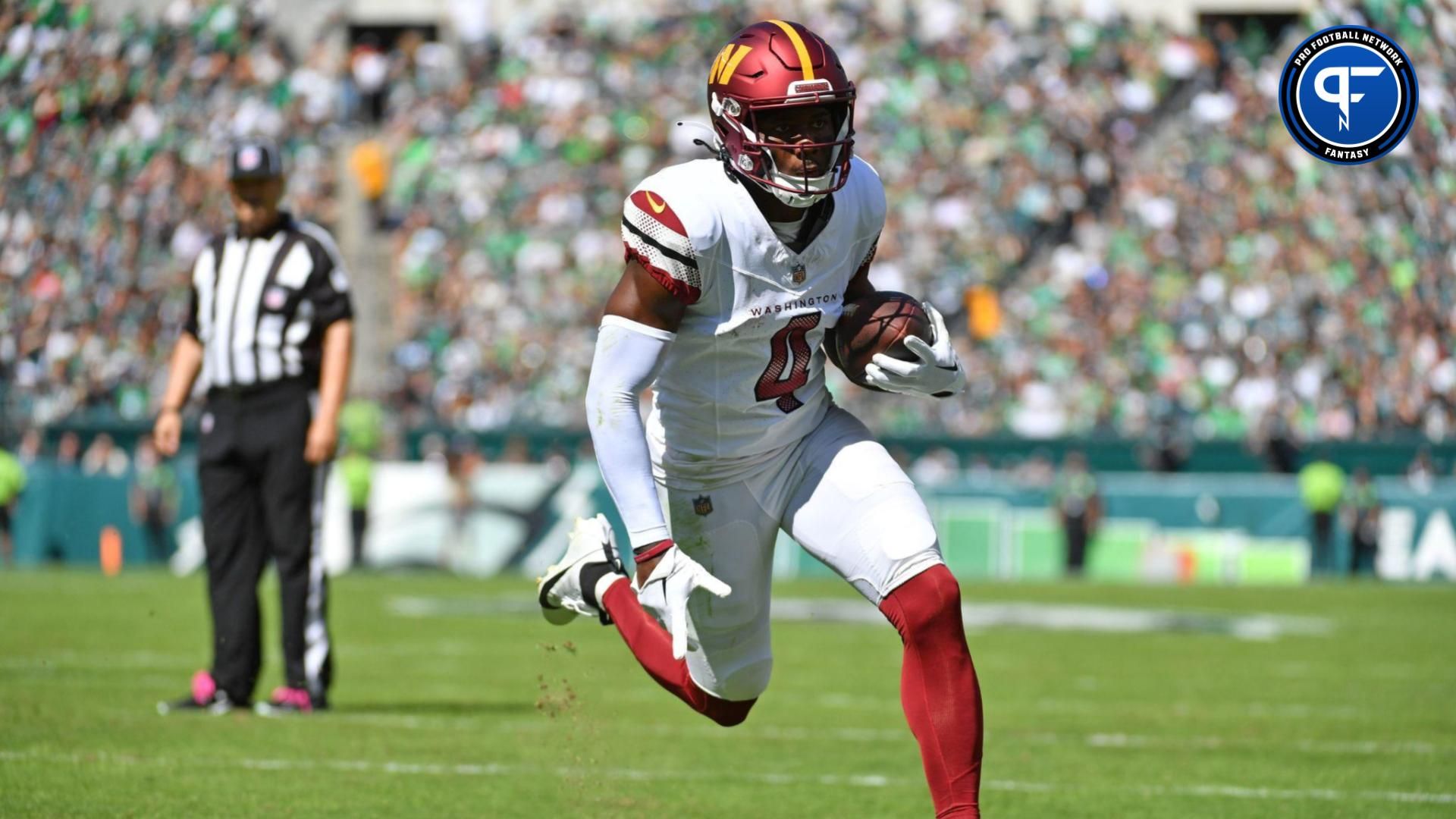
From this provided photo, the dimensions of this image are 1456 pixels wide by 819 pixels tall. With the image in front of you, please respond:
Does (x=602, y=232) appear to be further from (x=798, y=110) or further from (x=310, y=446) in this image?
(x=798, y=110)

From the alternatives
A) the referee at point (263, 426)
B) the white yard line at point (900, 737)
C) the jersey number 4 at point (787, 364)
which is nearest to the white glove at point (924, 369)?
the jersey number 4 at point (787, 364)

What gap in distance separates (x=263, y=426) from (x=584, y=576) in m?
2.71

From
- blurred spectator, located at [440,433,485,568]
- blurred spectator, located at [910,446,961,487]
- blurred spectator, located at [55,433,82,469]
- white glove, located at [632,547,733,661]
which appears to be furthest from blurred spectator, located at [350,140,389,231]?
white glove, located at [632,547,733,661]

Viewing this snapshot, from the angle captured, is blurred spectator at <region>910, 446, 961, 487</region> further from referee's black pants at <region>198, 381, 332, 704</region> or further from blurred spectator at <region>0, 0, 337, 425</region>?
referee's black pants at <region>198, 381, 332, 704</region>

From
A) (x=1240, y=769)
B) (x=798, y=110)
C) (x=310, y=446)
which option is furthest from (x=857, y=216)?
(x=310, y=446)

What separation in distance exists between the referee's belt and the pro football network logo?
345cm

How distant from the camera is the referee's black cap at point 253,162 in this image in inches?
264

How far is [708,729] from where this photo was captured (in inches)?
273

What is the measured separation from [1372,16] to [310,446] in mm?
4359

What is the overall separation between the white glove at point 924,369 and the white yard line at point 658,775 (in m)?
1.60

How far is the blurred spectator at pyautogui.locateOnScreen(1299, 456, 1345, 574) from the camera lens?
17.9m

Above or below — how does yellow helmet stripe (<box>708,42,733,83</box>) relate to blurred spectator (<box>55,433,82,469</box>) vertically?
above

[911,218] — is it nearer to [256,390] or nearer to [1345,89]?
[256,390]

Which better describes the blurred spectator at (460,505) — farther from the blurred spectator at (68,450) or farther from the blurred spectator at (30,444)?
the blurred spectator at (30,444)
